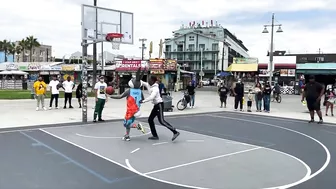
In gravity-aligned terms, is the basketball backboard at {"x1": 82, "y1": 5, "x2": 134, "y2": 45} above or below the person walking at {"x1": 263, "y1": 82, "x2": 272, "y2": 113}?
above

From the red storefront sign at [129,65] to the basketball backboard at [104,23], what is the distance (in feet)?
80.3

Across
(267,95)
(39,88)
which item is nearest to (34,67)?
(39,88)

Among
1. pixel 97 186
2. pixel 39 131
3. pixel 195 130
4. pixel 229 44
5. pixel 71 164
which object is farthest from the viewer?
pixel 229 44

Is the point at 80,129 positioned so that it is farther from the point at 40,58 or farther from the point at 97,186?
the point at 40,58

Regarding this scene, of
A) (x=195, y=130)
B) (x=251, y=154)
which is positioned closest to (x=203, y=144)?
(x=251, y=154)

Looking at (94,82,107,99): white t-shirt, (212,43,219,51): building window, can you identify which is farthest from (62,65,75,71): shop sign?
(212,43,219,51): building window

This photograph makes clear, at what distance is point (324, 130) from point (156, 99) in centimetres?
631

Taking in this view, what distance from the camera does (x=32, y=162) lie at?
6434 millimetres

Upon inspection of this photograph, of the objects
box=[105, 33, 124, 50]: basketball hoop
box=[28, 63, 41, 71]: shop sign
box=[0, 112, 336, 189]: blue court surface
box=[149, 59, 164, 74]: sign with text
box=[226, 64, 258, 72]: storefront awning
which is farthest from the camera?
box=[28, 63, 41, 71]: shop sign

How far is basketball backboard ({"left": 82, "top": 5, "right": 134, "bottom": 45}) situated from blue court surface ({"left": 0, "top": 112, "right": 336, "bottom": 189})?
13.0 feet

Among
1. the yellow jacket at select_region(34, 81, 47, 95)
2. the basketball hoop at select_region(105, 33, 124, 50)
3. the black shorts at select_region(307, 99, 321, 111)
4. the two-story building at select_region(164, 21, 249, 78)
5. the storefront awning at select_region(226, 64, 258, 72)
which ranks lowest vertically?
the black shorts at select_region(307, 99, 321, 111)

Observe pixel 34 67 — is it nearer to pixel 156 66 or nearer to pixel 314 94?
Answer: pixel 156 66

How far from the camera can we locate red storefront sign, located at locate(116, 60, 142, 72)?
133 ft

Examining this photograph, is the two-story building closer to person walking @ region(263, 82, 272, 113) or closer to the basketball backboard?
person walking @ region(263, 82, 272, 113)
